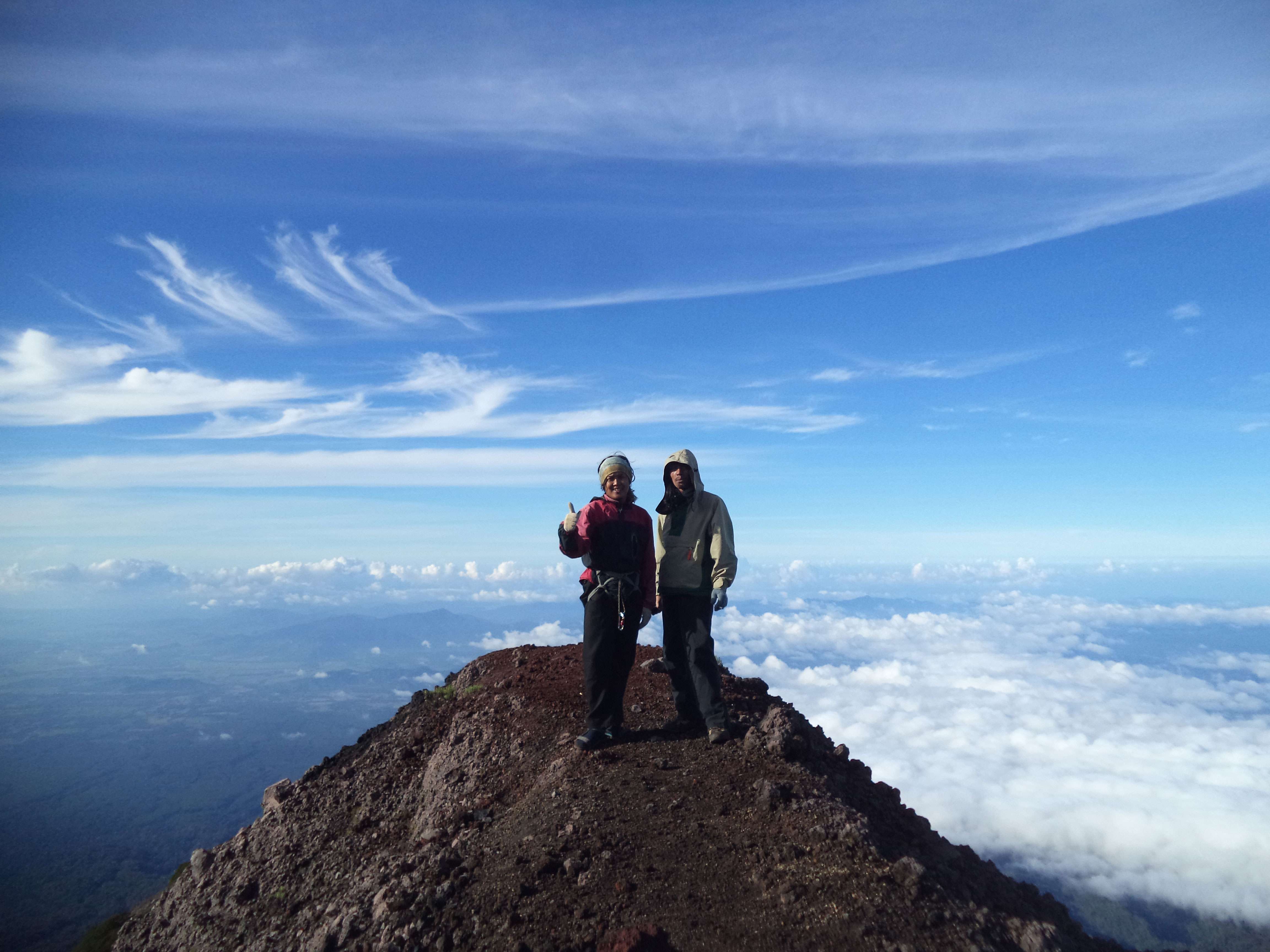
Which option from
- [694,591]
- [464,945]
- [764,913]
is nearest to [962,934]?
[764,913]

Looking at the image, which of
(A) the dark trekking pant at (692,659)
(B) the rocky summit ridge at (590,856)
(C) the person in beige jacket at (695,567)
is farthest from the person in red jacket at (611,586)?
(B) the rocky summit ridge at (590,856)

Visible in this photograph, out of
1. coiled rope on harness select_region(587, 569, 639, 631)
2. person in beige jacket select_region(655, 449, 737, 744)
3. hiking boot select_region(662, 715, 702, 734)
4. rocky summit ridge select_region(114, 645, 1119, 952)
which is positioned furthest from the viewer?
hiking boot select_region(662, 715, 702, 734)

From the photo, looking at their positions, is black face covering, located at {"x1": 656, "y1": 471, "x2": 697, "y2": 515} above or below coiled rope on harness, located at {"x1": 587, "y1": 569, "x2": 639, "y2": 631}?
above

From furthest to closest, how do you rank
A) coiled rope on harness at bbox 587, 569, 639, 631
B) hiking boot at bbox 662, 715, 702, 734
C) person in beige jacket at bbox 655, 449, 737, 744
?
hiking boot at bbox 662, 715, 702, 734, person in beige jacket at bbox 655, 449, 737, 744, coiled rope on harness at bbox 587, 569, 639, 631

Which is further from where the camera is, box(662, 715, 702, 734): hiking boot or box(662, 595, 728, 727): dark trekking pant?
box(662, 715, 702, 734): hiking boot

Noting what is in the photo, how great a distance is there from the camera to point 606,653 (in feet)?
26.0

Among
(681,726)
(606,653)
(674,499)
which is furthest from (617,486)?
(681,726)

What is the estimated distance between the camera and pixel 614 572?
26.0 ft

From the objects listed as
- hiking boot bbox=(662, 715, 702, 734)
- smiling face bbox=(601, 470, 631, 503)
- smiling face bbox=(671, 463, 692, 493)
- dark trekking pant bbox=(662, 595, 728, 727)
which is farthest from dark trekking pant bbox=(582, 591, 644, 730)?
smiling face bbox=(671, 463, 692, 493)

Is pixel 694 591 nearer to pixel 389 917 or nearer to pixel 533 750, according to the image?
pixel 533 750

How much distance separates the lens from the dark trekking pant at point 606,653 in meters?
7.92

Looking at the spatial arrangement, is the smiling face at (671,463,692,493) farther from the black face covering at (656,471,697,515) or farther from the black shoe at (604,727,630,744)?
the black shoe at (604,727,630,744)

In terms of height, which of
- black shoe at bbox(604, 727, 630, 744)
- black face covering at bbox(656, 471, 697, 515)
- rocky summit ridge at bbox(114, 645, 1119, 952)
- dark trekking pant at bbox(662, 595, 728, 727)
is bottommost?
rocky summit ridge at bbox(114, 645, 1119, 952)

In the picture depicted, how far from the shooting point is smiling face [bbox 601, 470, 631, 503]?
8070mm
